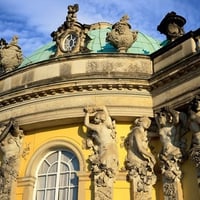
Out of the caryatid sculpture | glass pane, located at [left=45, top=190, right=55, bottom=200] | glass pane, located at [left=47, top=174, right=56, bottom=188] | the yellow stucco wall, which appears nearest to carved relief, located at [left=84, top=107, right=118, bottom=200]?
the yellow stucco wall

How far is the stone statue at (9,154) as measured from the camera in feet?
45.0

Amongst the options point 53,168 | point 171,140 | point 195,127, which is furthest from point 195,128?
point 53,168

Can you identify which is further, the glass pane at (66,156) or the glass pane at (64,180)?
the glass pane at (66,156)

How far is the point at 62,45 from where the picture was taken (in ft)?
53.0

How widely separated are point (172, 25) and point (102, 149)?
5.79 m

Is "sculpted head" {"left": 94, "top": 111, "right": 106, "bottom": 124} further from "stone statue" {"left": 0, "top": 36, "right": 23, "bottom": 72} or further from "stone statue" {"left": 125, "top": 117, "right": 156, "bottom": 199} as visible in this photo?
"stone statue" {"left": 0, "top": 36, "right": 23, "bottom": 72}

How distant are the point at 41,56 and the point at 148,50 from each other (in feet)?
15.8

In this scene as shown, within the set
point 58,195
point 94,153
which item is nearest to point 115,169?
point 94,153

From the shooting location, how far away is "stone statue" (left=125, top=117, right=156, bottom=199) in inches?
486

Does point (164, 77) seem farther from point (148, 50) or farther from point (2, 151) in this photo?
point (2, 151)

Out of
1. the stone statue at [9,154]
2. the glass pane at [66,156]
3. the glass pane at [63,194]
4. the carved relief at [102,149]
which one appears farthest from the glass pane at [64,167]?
the stone statue at [9,154]

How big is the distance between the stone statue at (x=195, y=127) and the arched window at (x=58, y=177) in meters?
4.08

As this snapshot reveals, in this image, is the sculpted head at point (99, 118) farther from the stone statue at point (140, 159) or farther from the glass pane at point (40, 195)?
the glass pane at point (40, 195)

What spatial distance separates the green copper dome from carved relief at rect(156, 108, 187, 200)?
450 centimetres
